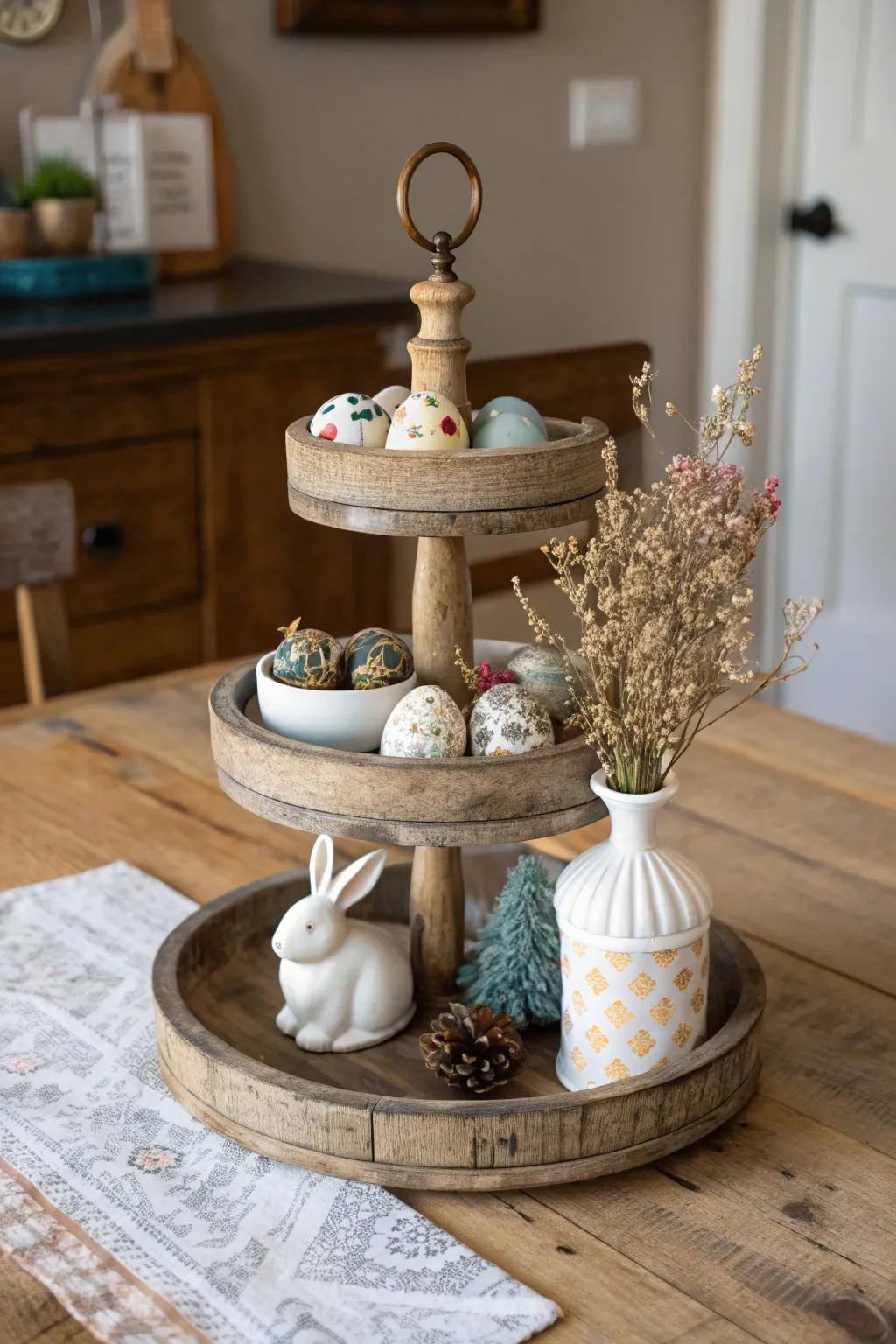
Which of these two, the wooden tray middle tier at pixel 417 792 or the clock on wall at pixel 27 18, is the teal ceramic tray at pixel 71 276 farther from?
the wooden tray middle tier at pixel 417 792

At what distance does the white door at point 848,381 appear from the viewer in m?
3.00

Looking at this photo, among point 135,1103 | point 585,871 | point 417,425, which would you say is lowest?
point 135,1103

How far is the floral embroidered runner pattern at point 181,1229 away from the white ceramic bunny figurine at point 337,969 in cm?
10

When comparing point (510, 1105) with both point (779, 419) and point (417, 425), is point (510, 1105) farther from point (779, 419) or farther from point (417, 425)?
point (779, 419)

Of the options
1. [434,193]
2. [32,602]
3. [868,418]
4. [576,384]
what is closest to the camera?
[32,602]


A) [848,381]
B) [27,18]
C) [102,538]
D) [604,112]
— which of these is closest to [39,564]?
[102,538]

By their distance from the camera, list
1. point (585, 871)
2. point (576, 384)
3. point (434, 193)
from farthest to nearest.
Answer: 1. point (434, 193)
2. point (576, 384)
3. point (585, 871)

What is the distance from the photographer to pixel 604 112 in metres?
3.07

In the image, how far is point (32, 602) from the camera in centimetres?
160

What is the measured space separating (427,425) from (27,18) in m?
1.82

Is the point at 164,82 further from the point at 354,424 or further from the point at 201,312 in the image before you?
the point at 354,424

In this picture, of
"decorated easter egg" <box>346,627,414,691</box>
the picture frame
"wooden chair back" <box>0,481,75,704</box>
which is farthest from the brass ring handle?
the picture frame

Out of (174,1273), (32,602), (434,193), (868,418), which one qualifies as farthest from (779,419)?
(174,1273)

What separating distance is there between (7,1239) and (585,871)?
350 millimetres
